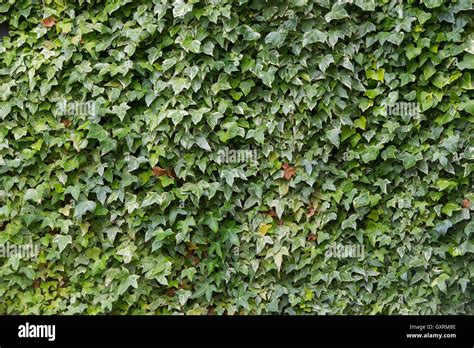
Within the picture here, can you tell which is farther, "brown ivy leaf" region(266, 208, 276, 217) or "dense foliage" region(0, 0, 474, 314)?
"brown ivy leaf" region(266, 208, 276, 217)


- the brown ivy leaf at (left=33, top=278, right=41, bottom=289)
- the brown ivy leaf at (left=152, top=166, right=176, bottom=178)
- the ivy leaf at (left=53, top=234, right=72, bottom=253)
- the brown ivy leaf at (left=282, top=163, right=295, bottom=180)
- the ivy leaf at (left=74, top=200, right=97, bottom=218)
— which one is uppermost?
the brown ivy leaf at (left=152, top=166, right=176, bottom=178)

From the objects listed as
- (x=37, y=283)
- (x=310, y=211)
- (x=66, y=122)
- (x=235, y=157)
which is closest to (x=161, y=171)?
(x=235, y=157)

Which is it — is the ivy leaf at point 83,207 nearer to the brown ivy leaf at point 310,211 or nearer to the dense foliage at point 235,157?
the dense foliage at point 235,157

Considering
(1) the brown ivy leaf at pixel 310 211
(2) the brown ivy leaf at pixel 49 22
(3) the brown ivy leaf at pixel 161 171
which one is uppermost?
(2) the brown ivy leaf at pixel 49 22

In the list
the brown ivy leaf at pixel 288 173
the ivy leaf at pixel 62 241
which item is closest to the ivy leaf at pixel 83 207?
the ivy leaf at pixel 62 241

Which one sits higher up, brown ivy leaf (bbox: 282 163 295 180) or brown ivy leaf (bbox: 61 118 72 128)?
brown ivy leaf (bbox: 61 118 72 128)

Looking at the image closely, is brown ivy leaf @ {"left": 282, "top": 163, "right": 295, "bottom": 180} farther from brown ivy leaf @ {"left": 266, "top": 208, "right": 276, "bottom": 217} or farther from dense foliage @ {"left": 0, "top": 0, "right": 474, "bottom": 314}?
brown ivy leaf @ {"left": 266, "top": 208, "right": 276, "bottom": 217}

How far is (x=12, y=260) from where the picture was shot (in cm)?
298

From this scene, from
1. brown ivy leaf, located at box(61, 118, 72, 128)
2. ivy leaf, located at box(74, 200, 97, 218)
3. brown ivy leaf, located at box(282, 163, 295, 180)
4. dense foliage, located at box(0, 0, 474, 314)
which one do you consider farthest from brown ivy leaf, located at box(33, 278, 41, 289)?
brown ivy leaf, located at box(282, 163, 295, 180)

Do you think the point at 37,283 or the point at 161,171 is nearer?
the point at 161,171

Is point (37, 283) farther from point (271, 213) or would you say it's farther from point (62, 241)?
point (271, 213)

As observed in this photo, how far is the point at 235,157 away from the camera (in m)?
2.96

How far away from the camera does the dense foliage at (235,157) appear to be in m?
2.86

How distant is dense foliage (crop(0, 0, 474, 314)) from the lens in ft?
9.37
